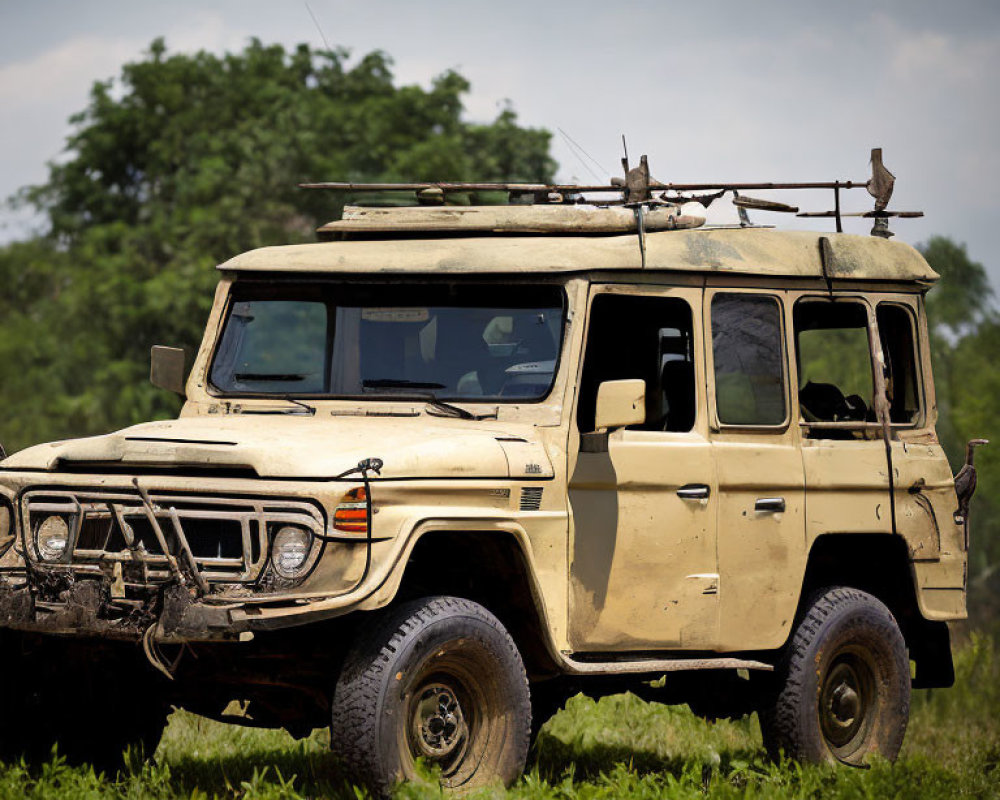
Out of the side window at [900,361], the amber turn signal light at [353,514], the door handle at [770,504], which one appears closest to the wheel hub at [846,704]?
the door handle at [770,504]

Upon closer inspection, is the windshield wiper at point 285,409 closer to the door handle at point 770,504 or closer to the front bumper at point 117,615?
the front bumper at point 117,615

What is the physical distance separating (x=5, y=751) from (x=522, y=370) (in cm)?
270

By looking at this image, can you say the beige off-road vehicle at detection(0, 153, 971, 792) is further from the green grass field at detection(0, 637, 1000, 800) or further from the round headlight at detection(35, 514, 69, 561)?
the green grass field at detection(0, 637, 1000, 800)

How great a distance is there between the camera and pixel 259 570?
→ 19.9ft

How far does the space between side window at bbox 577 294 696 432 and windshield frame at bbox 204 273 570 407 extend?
35cm

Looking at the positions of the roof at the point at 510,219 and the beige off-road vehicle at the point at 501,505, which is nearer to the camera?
the beige off-road vehicle at the point at 501,505

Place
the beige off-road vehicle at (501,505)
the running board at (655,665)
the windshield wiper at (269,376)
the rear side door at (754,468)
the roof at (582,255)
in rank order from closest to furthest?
1. the beige off-road vehicle at (501,505)
2. the running board at (655,665)
3. the roof at (582,255)
4. the windshield wiper at (269,376)
5. the rear side door at (754,468)

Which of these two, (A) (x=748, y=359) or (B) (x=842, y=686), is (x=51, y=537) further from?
(B) (x=842, y=686)

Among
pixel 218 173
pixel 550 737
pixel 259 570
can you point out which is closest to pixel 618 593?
pixel 259 570

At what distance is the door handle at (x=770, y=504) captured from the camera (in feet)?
25.7

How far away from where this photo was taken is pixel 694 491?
24.8ft

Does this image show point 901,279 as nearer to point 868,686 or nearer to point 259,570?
point 868,686

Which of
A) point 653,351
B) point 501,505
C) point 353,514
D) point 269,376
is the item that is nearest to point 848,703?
point 653,351

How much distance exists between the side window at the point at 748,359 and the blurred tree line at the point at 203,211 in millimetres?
25158
